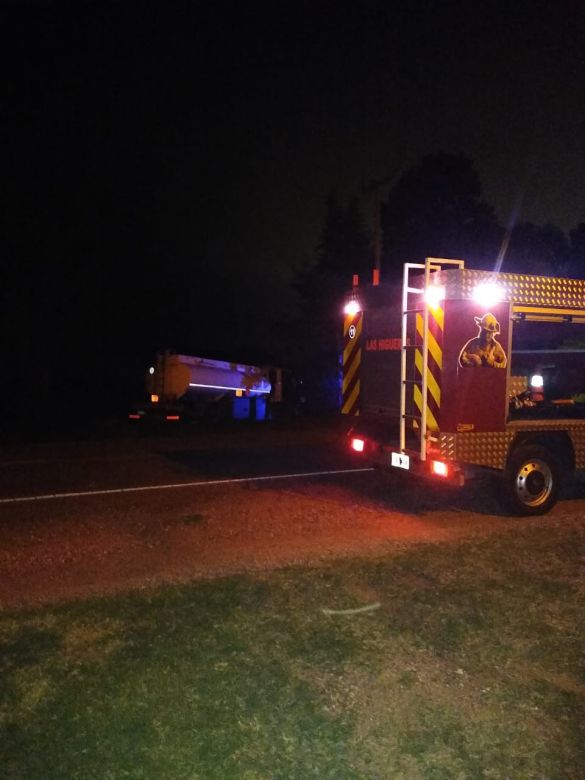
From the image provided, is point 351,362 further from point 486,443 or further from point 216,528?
point 216,528

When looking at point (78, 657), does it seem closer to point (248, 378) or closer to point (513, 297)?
point (513, 297)

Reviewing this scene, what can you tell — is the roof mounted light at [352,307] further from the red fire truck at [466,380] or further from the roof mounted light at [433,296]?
the roof mounted light at [433,296]

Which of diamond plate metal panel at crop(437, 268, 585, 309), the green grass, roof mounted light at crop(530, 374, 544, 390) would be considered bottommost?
the green grass

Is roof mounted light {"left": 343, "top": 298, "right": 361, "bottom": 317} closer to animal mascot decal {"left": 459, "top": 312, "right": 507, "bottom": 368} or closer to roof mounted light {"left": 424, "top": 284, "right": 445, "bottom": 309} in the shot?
roof mounted light {"left": 424, "top": 284, "right": 445, "bottom": 309}

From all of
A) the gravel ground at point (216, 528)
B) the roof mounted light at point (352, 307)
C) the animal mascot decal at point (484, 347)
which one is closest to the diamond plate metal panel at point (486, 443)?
the gravel ground at point (216, 528)

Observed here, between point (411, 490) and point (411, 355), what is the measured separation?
2.27 m

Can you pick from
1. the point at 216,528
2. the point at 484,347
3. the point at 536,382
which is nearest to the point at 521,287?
the point at 484,347

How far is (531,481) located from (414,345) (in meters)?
2.13

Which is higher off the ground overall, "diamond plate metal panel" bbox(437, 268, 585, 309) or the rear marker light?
"diamond plate metal panel" bbox(437, 268, 585, 309)

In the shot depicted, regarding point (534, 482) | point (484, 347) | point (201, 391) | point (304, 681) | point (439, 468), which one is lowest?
point (304, 681)

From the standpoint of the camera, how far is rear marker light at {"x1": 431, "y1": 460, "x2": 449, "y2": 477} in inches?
313

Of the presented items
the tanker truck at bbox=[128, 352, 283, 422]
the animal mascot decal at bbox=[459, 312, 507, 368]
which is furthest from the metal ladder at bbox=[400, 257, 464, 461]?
the tanker truck at bbox=[128, 352, 283, 422]

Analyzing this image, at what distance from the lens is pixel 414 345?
27.6 ft

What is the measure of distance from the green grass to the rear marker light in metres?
1.93
